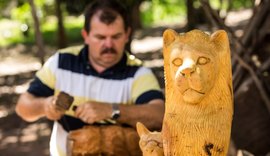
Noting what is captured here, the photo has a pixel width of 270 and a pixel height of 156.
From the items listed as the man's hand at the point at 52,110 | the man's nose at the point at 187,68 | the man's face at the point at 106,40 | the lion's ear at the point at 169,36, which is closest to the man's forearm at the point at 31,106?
the man's hand at the point at 52,110

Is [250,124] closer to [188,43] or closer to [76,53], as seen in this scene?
[76,53]

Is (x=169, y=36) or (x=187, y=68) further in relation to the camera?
(x=169, y=36)

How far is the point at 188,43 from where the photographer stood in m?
1.83

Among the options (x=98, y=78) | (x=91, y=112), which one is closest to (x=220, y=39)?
(x=91, y=112)

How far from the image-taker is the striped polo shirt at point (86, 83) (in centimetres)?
302

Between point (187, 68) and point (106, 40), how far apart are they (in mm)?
1318

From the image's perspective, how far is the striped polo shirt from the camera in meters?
3.02

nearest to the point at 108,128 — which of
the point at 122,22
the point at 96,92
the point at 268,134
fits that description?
the point at 96,92

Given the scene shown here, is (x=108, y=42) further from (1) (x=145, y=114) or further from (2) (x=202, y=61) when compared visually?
(2) (x=202, y=61)

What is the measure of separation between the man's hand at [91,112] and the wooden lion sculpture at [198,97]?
0.79m

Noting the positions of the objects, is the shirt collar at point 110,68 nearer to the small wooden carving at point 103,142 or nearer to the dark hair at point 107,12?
the dark hair at point 107,12

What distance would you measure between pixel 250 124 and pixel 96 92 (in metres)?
1.97

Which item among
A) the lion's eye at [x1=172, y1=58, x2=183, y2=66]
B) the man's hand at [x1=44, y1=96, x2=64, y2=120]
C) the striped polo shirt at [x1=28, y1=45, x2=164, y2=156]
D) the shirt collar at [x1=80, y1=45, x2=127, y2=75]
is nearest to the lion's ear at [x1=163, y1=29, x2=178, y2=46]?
the lion's eye at [x1=172, y1=58, x2=183, y2=66]

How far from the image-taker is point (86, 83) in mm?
3084
